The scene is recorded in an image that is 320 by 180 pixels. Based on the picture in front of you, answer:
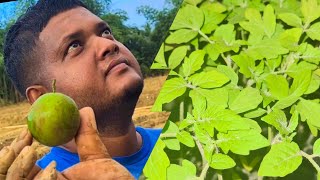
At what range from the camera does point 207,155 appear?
1665 millimetres

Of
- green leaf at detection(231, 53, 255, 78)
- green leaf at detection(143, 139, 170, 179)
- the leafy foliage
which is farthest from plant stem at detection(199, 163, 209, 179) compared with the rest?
green leaf at detection(231, 53, 255, 78)

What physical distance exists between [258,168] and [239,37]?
0.49 meters

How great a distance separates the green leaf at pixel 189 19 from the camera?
74.5 inches

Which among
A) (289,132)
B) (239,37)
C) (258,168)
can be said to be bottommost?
(258,168)

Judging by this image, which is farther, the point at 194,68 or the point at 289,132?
the point at 194,68

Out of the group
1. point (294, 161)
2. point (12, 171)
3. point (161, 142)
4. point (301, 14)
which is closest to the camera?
point (12, 171)

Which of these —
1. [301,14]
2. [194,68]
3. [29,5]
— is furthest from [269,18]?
[29,5]

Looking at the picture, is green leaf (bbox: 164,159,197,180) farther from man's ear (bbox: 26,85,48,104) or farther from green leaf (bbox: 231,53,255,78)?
man's ear (bbox: 26,85,48,104)

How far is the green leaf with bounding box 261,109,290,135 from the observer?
1.65 m

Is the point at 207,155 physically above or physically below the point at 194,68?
below

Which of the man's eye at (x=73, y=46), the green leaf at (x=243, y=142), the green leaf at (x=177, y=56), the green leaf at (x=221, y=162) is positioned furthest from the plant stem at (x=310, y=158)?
the man's eye at (x=73, y=46)

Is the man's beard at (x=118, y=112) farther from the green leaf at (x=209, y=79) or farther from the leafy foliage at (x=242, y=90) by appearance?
the green leaf at (x=209, y=79)

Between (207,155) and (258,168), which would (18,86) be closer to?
(207,155)

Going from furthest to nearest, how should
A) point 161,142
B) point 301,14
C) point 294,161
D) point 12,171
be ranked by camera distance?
point 301,14 < point 161,142 < point 294,161 < point 12,171
